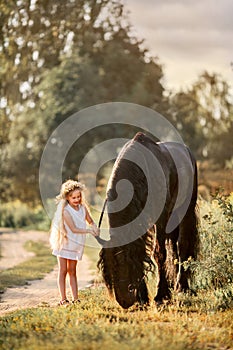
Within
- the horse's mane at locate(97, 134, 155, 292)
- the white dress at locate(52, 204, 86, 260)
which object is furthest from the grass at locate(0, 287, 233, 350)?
the white dress at locate(52, 204, 86, 260)

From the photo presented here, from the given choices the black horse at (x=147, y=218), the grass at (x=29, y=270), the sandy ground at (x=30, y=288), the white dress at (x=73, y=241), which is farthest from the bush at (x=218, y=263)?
the grass at (x=29, y=270)

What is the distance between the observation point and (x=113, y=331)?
509 centimetres

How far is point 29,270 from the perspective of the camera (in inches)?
463

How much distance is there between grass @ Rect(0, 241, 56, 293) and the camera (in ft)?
32.7

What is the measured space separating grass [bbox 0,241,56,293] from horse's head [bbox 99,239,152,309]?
142 inches

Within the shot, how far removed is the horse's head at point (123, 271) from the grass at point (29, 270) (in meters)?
3.60

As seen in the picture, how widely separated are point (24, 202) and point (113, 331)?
24.7 m

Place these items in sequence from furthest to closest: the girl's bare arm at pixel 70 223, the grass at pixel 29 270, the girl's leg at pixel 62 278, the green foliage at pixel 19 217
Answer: the green foliage at pixel 19 217
the grass at pixel 29 270
the girl's leg at pixel 62 278
the girl's bare arm at pixel 70 223

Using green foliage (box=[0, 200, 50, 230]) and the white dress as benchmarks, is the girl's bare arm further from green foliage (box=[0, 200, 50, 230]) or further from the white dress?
green foliage (box=[0, 200, 50, 230])

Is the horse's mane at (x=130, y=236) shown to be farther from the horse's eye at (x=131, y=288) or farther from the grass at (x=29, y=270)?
the grass at (x=29, y=270)

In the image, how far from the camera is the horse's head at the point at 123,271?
5848mm

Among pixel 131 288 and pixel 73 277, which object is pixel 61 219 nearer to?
pixel 73 277

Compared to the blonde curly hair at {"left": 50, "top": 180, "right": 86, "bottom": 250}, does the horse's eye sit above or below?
below

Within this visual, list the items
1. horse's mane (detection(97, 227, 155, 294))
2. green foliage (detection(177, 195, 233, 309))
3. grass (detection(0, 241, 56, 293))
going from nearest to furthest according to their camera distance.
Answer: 1. horse's mane (detection(97, 227, 155, 294))
2. green foliage (detection(177, 195, 233, 309))
3. grass (detection(0, 241, 56, 293))
